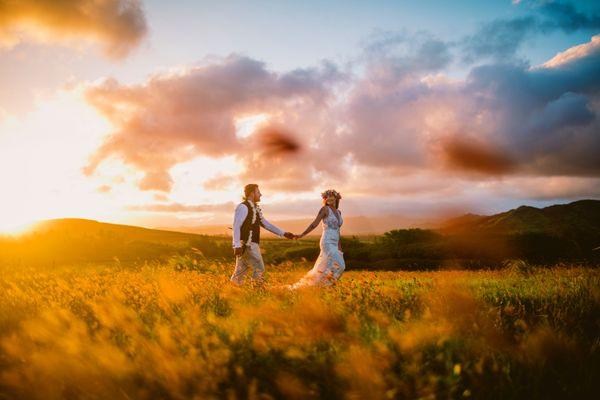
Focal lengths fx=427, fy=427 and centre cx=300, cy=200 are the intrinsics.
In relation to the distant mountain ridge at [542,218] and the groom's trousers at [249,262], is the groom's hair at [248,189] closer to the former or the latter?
the groom's trousers at [249,262]

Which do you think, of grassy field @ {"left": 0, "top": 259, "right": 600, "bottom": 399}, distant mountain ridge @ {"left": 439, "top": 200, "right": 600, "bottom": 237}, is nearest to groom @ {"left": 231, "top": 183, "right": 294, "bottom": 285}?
grassy field @ {"left": 0, "top": 259, "right": 600, "bottom": 399}

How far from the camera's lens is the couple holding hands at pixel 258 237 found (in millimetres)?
9078

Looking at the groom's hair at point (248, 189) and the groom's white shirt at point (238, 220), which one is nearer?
the groom's white shirt at point (238, 220)

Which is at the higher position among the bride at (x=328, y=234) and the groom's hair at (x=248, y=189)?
the groom's hair at (x=248, y=189)

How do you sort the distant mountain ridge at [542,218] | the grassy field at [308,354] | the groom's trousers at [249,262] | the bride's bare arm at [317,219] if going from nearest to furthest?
the grassy field at [308,354] → the groom's trousers at [249,262] → the bride's bare arm at [317,219] → the distant mountain ridge at [542,218]

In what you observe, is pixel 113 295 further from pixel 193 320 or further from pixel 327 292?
pixel 327 292

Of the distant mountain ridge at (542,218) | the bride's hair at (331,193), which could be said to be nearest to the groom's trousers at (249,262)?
the bride's hair at (331,193)

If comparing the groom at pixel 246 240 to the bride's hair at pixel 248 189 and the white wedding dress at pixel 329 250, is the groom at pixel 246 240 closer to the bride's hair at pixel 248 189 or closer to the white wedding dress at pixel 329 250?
the bride's hair at pixel 248 189

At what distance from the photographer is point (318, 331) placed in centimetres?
452

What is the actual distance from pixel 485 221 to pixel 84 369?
144ft

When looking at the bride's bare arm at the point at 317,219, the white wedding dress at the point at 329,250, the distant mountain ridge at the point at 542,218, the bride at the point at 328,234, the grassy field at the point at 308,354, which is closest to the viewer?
the grassy field at the point at 308,354

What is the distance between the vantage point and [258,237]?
9445mm

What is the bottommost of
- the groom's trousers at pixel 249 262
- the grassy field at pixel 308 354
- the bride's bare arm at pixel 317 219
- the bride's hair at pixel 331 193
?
the grassy field at pixel 308 354

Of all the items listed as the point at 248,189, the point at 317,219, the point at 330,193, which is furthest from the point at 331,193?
the point at 248,189
